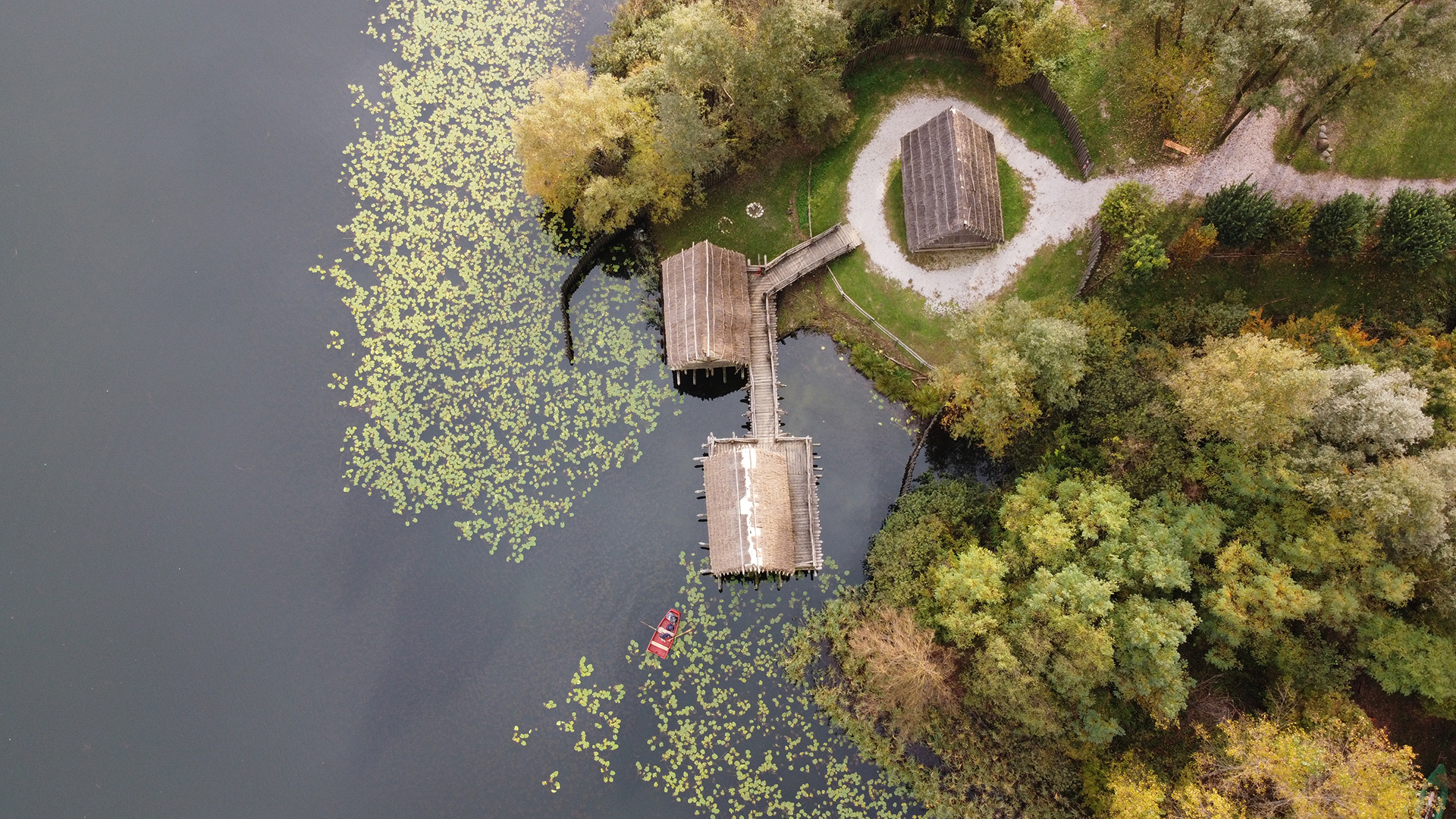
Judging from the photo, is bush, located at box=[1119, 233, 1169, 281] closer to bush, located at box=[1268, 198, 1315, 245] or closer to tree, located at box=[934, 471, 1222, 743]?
bush, located at box=[1268, 198, 1315, 245]

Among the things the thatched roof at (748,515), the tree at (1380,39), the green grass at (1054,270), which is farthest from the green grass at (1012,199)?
the thatched roof at (748,515)

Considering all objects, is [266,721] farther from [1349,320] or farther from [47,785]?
[1349,320]

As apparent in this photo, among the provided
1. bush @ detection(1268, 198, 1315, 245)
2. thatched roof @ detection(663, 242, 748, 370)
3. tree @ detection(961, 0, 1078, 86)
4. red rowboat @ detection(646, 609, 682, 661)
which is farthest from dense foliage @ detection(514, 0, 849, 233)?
bush @ detection(1268, 198, 1315, 245)

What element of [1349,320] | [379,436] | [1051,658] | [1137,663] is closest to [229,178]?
[379,436]

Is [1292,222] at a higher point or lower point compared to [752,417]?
higher

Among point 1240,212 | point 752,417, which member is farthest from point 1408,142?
point 752,417

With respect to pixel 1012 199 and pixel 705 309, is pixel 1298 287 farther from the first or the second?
pixel 705 309
